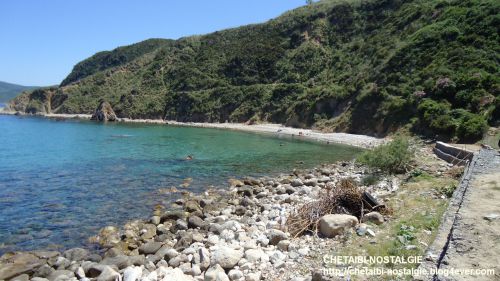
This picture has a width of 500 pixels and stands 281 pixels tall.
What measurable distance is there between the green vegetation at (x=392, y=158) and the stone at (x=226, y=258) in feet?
41.9

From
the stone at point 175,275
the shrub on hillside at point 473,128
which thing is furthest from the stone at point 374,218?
the shrub on hillside at point 473,128

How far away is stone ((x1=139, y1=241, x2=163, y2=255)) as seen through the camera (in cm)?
1179

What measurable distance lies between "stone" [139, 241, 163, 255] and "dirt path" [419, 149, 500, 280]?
8.30 meters

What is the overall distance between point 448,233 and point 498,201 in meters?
3.22

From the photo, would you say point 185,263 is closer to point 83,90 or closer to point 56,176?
point 56,176

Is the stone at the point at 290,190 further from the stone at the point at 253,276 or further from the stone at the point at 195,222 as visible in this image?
the stone at the point at 253,276

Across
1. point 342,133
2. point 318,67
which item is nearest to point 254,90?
point 318,67

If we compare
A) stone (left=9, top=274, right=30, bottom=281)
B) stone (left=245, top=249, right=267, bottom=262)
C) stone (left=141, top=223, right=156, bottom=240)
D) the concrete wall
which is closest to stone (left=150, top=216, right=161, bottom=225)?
stone (left=141, top=223, right=156, bottom=240)

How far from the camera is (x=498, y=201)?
1030 centimetres

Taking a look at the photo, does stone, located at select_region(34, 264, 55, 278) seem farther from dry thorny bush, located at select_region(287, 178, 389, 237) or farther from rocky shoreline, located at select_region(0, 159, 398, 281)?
dry thorny bush, located at select_region(287, 178, 389, 237)

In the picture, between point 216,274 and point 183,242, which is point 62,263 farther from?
point 216,274

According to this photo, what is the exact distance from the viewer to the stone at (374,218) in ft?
36.9

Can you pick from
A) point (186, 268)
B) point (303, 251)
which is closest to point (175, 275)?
point (186, 268)

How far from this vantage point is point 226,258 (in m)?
9.62
